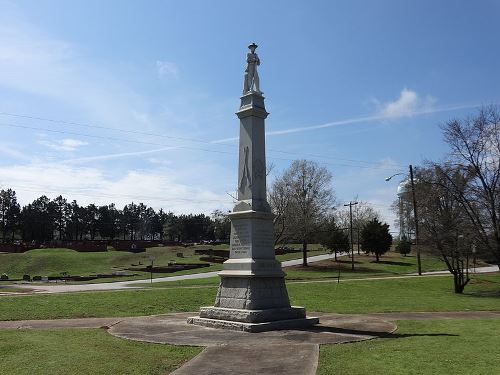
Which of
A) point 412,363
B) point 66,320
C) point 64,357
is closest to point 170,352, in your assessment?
point 64,357

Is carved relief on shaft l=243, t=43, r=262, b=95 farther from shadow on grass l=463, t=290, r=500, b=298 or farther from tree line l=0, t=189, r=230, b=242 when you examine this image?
tree line l=0, t=189, r=230, b=242

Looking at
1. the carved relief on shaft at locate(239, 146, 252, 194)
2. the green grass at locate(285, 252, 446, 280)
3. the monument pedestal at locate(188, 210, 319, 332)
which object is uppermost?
the carved relief on shaft at locate(239, 146, 252, 194)

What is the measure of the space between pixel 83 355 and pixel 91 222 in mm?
113189

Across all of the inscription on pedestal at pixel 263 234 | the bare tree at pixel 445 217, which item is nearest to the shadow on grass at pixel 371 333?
the inscription on pedestal at pixel 263 234

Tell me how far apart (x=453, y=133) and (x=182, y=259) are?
127 feet

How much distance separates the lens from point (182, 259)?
5856cm

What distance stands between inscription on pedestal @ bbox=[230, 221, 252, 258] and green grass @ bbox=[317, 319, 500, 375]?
4473 millimetres

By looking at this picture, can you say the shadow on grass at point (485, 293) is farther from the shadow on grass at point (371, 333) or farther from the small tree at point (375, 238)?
the small tree at point (375, 238)

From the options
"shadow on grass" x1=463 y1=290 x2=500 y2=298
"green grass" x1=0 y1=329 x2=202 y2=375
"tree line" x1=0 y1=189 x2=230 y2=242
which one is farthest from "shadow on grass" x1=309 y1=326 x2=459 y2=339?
"tree line" x1=0 y1=189 x2=230 y2=242

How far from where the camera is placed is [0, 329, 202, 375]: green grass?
25.6 ft

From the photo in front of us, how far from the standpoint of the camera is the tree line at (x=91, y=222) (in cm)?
10125

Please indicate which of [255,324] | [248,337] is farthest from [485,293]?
[248,337]

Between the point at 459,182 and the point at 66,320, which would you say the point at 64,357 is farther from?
the point at 459,182

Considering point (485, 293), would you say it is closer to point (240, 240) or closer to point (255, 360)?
point (240, 240)
